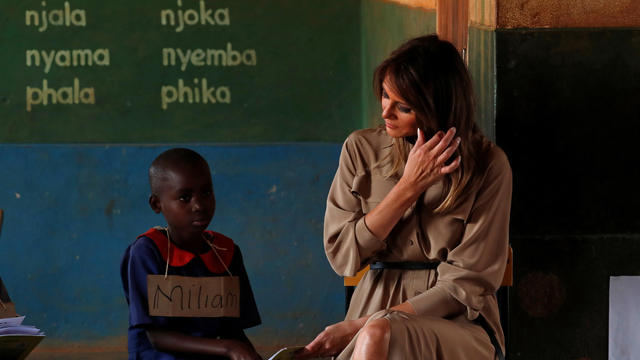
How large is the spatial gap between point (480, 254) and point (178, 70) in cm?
312

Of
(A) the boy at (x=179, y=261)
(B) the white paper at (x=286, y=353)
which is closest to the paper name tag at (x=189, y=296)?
(A) the boy at (x=179, y=261)

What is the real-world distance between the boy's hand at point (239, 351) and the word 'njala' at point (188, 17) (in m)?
3.12

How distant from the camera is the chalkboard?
5.23 m

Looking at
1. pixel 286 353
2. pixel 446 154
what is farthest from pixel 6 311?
pixel 446 154

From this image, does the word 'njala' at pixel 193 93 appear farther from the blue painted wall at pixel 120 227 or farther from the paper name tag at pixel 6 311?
the paper name tag at pixel 6 311

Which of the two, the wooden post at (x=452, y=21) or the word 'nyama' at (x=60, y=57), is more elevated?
the wooden post at (x=452, y=21)

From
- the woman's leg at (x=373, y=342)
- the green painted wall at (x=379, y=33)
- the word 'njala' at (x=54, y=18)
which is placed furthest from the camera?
the word 'njala' at (x=54, y=18)

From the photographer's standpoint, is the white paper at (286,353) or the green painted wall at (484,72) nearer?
the white paper at (286,353)

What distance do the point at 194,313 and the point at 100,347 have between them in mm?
2907

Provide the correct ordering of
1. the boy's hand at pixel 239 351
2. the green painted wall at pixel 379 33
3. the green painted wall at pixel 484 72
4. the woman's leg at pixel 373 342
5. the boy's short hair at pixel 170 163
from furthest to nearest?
the green painted wall at pixel 379 33 < the green painted wall at pixel 484 72 < the boy's short hair at pixel 170 163 < the boy's hand at pixel 239 351 < the woman's leg at pixel 373 342

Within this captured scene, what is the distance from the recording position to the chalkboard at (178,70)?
523cm

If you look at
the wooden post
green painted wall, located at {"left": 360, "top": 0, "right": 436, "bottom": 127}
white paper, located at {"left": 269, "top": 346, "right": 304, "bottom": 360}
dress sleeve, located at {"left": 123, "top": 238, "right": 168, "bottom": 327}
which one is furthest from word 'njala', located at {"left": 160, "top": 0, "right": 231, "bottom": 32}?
white paper, located at {"left": 269, "top": 346, "right": 304, "bottom": 360}

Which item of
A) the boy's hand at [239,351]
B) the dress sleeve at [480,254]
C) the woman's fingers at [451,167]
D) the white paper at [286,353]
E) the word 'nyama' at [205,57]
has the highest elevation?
the word 'nyama' at [205,57]

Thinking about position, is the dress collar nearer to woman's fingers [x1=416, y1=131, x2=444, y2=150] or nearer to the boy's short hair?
the boy's short hair
